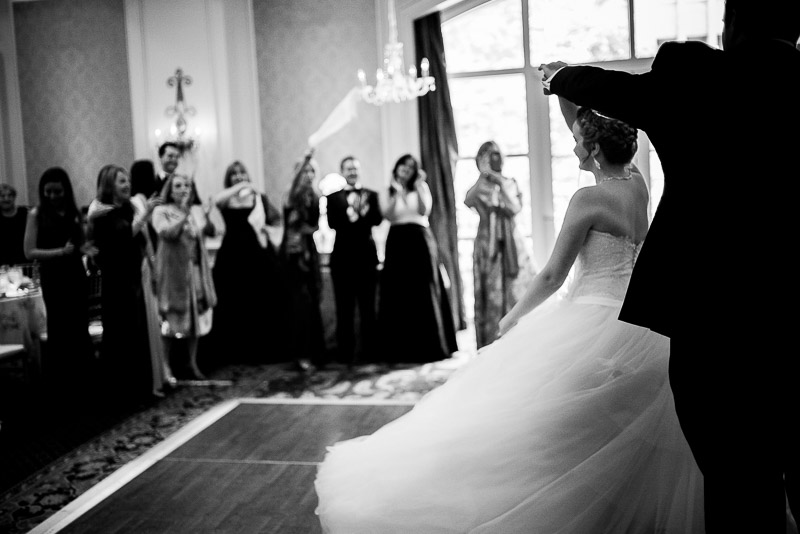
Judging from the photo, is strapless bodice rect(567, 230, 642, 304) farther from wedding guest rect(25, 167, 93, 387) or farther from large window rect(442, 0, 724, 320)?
large window rect(442, 0, 724, 320)

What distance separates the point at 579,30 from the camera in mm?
7535

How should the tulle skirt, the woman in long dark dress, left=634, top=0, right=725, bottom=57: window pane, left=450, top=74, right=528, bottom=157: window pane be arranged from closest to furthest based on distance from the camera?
the tulle skirt < the woman in long dark dress < left=634, top=0, right=725, bottom=57: window pane < left=450, top=74, right=528, bottom=157: window pane

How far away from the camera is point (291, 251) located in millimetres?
6508

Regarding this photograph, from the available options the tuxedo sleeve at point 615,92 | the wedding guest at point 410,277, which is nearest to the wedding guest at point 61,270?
the wedding guest at point 410,277

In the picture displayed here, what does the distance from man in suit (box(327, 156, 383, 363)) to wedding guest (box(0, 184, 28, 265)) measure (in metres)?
2.42

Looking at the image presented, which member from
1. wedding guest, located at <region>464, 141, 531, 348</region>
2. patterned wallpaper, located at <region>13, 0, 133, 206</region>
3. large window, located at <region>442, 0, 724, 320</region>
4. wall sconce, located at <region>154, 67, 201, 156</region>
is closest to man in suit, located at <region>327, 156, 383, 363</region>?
wedding guest, located at <region>464, 141, 531, 348</region>

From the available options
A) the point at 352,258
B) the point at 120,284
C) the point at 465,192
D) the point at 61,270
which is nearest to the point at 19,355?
the point at 61,270

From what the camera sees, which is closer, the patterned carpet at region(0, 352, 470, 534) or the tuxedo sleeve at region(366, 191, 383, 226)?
the patterned carpet at region(0, 352, 470, 534)

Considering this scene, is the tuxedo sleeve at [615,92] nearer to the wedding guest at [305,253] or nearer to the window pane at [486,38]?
the wedding guest at [305,253]

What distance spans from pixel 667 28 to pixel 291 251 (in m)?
3.60

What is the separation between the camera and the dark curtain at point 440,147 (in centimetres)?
777

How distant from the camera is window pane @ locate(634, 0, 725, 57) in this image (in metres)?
7.00

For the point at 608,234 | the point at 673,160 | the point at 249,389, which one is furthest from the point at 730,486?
the point at 249,389

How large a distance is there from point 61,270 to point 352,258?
206 centimetres
